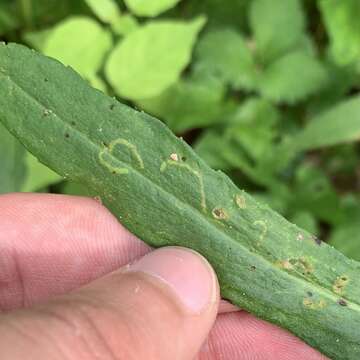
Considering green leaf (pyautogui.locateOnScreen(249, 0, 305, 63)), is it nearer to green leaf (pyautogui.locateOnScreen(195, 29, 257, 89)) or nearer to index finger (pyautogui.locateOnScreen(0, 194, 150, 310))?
green leaf (pyautogui.locateOnScreen(195, 29, 257, 89))

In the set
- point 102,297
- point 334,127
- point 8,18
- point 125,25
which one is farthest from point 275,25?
point 102,297

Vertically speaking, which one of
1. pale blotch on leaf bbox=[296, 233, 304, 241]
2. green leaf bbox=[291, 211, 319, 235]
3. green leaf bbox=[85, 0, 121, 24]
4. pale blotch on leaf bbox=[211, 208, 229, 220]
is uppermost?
green leaf bbox=[85, 0, 121, 24]

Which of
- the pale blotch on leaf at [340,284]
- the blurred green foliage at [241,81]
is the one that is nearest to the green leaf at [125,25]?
the blurred green foliage at [241,81]

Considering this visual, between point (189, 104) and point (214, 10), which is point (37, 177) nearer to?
point (189, 104)

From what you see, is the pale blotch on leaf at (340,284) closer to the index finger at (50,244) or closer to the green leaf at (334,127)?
the index finger at (50,244)

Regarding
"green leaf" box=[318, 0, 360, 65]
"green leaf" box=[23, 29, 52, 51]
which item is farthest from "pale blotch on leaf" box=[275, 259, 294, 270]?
"green leaf" box=[23, 29, 52, 51]

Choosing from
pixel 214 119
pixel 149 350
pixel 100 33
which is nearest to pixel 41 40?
pixel 100 33

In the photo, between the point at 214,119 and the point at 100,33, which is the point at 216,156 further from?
the point at 100,33
